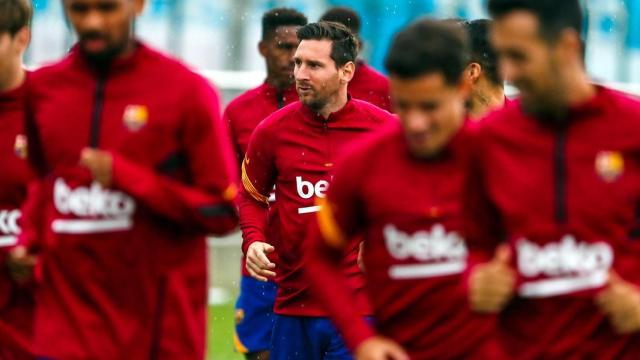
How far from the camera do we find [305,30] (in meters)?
10.2

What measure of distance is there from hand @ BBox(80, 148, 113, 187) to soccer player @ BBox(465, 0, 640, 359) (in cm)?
134

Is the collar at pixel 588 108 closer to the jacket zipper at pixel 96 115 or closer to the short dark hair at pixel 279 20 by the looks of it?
the jacket zipper at pixel 96 115

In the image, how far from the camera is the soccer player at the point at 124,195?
6.26 metres

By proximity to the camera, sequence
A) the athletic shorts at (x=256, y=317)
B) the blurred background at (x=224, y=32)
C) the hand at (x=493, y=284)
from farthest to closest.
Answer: the blurred background at (x=224, y=32) < the athletic shorts at (x=256, y=317) < the hand at (x=493, y=284)

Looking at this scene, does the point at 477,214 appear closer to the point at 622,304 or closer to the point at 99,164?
the point at 622,304

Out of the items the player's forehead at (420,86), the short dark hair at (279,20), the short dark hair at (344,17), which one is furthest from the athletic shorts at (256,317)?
the player's forehead at (420,86)

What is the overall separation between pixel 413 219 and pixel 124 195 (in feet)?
3.60

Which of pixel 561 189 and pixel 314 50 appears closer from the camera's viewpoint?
pixel 561 189

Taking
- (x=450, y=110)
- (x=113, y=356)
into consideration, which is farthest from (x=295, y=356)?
(x=450, y=110)

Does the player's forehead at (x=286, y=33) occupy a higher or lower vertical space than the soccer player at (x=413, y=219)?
lower

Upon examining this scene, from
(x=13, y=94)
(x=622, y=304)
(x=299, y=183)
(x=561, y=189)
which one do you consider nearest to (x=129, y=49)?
(x=13, y=94)

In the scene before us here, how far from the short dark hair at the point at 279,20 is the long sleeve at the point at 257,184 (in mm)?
2830

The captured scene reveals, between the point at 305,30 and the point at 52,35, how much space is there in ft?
23.1

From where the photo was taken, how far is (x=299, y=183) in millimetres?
9461
